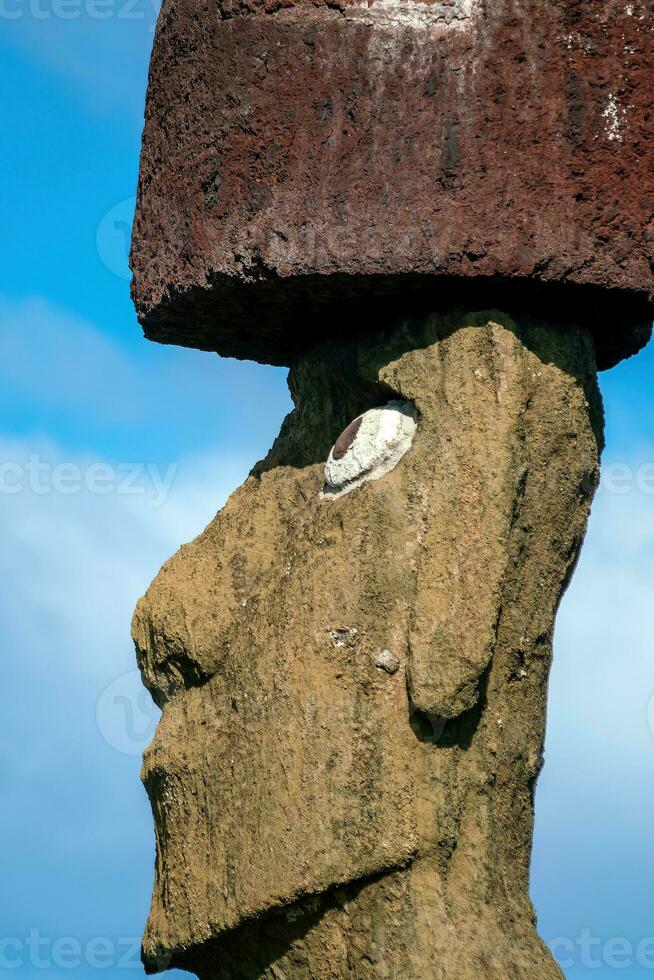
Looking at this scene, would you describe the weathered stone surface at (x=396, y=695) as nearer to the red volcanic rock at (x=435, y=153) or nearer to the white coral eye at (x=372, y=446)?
the white coral eye at (x=372, y=446)

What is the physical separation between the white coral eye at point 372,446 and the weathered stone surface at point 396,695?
0.18ft

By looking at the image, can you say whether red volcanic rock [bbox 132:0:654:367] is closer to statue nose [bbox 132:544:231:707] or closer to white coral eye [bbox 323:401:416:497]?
white coral eye [bbox 323:401:416:497]

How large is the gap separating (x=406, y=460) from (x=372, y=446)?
0.13 m

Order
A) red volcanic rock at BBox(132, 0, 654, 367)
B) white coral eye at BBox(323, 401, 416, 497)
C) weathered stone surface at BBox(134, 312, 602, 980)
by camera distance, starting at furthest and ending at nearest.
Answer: white coral eye at BBox(323, 401, 416, 497)
red volcanic rock at BBox(132, 0, 654, 367)
weathered stone surface at BBox(134, 312, 602, 980)

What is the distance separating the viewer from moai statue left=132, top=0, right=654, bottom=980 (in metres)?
5.64

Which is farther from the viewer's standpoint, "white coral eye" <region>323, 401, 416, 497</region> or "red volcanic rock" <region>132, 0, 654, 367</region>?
"white coral eye" <region>323, 401, 416, 497</region>

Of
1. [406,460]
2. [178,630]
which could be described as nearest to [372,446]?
[406,460]

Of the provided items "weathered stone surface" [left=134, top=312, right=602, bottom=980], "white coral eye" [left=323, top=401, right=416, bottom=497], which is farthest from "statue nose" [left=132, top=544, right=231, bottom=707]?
"white coral eye" [left=323, top=401, right=416, bottom=497]

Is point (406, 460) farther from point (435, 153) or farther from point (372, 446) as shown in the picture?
point (435, 153)

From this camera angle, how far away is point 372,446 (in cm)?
592

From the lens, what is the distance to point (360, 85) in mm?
5812

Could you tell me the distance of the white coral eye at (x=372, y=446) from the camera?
5.90 metres

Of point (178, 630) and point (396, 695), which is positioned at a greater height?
point (178, 630)

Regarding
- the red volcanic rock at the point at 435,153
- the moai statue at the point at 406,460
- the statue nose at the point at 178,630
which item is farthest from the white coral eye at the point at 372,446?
the statue nose at the point at 178,630
